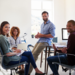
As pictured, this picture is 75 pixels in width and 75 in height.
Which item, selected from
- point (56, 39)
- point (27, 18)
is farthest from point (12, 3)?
point (56, 39)

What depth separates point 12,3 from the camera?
5.30 meters

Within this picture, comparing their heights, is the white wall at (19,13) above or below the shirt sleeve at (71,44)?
above

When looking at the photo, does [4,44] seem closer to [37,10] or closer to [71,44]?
[71,44]

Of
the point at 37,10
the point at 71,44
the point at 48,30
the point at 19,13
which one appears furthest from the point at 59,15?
the point at 71,44

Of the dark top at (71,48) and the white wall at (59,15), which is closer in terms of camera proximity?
the dark top at (71,48)

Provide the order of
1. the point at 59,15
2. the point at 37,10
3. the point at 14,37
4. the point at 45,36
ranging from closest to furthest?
the point at 45,36
the point at 14,37
the point at 59,15
the point at 37,10

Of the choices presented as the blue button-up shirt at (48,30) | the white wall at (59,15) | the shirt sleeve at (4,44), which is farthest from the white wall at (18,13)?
the shirt sleeve at (4,44)

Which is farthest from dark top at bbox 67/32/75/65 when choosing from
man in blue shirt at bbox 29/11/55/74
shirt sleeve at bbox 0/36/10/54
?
shirt sleeve at bbox 0/36/10/54

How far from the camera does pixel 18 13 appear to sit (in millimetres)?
5320

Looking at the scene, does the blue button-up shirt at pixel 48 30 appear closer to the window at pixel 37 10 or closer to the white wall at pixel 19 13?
the white wall at pixel 19 13

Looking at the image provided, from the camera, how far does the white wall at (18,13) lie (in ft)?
17.2

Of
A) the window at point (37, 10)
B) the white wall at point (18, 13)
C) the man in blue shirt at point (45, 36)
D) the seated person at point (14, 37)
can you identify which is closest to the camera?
the man in blue shirt at point (45, 36)

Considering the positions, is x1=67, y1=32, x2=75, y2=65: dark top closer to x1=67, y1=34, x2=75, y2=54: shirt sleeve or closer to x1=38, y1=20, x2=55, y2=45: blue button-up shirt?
x1=67, y1=34, x2=75, y2=54: shirt sleeve

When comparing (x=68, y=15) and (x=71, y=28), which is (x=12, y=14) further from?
(x=71, y=28)
